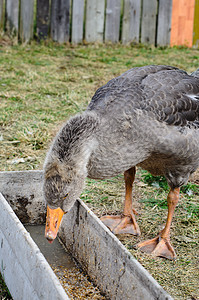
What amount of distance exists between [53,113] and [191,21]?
638 centimetres

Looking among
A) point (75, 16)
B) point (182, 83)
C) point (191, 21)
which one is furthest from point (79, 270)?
point (191, 21)

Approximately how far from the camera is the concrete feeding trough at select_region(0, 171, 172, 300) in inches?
86.7

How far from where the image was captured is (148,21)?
10.2m

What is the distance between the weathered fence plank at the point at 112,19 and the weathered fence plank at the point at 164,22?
1.10 meters

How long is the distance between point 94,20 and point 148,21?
54.9 inches

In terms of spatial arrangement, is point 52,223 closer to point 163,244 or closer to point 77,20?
point 163,244

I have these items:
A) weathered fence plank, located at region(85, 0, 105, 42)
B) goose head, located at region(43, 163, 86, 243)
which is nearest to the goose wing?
goose head, located at region(43, 163, 86, 243)

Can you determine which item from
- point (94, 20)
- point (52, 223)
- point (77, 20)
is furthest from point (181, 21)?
point (52, 223)

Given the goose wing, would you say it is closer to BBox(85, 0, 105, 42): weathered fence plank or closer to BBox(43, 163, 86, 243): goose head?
BBox(43, 163, 86, 243): goose head

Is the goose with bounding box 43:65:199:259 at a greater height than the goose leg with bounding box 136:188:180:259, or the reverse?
the goose with bounding box 43:65:199:259

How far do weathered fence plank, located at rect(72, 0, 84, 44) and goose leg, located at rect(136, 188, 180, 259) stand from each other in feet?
22.8

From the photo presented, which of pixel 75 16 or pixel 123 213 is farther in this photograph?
pixel 75 16

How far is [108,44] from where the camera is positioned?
10062 mm

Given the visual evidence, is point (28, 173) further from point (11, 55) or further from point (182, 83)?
point (11, 55)
